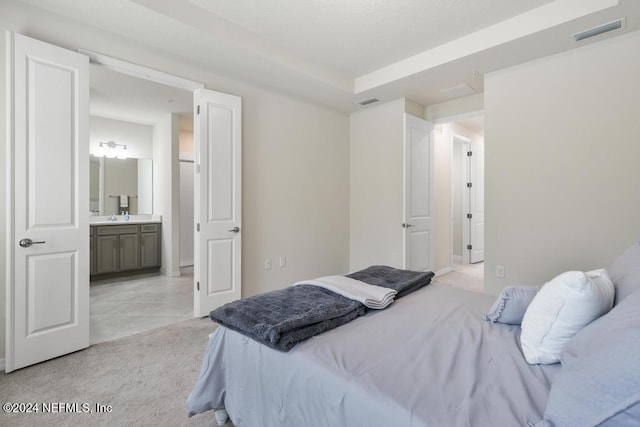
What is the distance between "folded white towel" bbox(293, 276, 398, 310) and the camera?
1.71m

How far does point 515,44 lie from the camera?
282 centimetres

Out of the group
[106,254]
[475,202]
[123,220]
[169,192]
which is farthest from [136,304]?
[475,202]

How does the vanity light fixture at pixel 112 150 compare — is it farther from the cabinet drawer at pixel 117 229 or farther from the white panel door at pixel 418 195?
the white panel door at pixel 418 195

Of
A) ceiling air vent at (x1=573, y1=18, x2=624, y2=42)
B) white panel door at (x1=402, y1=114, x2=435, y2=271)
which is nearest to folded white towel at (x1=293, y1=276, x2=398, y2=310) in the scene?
white panel door at (x1=402, y1=114, x2=435, y2=271)

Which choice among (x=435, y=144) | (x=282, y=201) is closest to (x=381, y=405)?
(x=282, y=201)

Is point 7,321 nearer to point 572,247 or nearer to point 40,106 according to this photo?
point 40,106

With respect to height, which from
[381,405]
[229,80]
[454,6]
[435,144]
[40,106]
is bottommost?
[381,405]

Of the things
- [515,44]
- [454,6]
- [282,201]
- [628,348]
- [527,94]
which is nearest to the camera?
[628,348]

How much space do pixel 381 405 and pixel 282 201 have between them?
3.22 meters

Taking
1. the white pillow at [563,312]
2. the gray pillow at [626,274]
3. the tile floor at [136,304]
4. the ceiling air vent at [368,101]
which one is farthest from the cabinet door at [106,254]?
the gray pillow at [626,274]

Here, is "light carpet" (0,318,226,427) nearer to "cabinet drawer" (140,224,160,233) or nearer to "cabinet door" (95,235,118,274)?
"cabinet door" (95,235,118,274)

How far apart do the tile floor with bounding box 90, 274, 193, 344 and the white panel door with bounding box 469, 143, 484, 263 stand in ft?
17.2

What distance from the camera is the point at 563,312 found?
1103 mm

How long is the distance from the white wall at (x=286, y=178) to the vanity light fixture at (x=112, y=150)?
296cm
